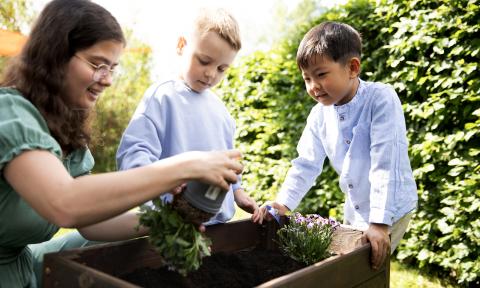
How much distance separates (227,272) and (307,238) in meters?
0.49

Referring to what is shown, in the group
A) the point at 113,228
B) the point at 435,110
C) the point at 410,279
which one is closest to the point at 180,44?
the point at 113,228

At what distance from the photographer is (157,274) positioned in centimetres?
177

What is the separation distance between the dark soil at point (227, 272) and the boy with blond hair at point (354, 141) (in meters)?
0.33

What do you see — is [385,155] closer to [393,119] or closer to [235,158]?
[393,119]

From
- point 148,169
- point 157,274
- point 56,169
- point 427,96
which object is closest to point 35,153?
point 56,169

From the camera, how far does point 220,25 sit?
2203mm

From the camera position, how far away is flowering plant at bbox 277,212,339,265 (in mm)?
2227

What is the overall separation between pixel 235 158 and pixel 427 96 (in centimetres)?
306

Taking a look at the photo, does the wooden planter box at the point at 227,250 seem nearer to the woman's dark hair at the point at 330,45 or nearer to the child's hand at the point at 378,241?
the child's hand at the point at 378,241

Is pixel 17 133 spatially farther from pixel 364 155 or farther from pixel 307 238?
pixel 364 155

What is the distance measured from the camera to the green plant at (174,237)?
1483 millimetres

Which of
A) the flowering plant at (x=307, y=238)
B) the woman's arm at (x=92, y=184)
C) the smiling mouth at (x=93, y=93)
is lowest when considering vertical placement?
the flowering plant at (x=307, y=238)

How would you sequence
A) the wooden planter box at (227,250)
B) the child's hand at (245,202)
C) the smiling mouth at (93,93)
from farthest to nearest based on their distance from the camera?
1. the child's hand at (245,202)
2. the smiling mouth at (93,93)
3. the wooden planter box at (227,250)

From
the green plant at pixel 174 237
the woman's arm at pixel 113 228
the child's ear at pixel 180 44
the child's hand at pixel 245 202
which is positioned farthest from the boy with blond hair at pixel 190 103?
the green plant at pixel 174 237
